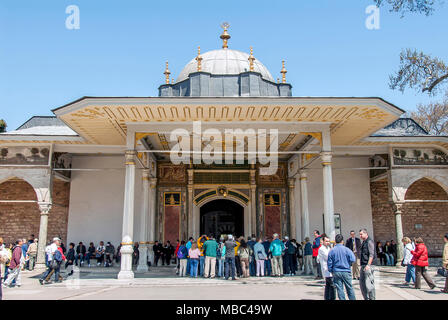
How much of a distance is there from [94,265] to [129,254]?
5.63 m

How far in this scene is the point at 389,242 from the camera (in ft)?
50.1

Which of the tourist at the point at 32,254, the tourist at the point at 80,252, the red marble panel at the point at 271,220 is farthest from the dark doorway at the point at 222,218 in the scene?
the tourist at the point at 32,254

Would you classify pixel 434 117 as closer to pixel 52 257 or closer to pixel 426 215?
pixel 426 215

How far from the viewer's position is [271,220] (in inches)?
636

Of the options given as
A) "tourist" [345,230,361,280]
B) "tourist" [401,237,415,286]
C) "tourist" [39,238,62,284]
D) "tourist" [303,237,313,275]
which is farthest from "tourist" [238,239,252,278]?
"tourist" [39,238,62,284]

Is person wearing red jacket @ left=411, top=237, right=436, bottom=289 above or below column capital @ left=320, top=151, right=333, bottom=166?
below

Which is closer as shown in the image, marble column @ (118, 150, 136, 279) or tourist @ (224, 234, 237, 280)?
marble column @ (118, 150, 136, 279)

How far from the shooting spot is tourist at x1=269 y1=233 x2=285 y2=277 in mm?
10578

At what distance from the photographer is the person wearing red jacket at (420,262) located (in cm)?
796

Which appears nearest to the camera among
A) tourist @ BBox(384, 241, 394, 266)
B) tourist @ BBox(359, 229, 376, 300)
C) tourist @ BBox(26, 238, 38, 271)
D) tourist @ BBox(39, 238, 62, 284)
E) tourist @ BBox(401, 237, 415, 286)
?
tourist @ BBox(359, 229, 376, 300)

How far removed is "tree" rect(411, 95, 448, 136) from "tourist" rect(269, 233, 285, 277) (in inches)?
614

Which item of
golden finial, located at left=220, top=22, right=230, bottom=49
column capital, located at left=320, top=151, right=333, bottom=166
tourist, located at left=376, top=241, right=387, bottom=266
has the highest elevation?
golden finial, located at left=220, top=22, right=230, bottom=49

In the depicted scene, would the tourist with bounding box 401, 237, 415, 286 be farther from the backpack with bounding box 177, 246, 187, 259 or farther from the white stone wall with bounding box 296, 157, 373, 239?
the white stone wall with bounding box 296, 157, 373, 239
